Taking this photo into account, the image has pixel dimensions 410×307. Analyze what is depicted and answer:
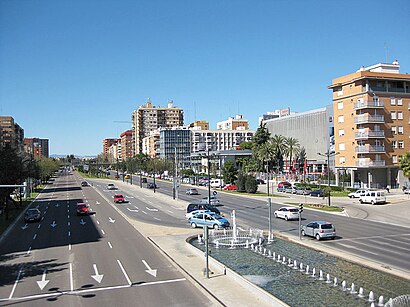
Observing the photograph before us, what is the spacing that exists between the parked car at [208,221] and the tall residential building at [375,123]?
44.7m

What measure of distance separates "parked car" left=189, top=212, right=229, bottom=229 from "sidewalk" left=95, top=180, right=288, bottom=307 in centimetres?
393

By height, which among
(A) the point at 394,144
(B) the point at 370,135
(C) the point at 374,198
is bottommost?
(C) the point at 374,198

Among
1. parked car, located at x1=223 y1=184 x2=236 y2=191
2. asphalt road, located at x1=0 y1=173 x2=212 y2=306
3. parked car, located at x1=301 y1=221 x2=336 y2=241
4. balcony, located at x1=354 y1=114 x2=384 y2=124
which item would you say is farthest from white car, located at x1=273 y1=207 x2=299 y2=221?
parked car, located at x1=223 y1=184 x2=236 y2=191

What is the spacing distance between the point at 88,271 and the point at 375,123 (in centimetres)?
6328

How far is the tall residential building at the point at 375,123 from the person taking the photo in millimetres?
72000

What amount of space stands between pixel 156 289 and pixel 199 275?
2.63 m

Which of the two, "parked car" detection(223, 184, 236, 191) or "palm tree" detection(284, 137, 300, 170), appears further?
"palm tree" detection(284, 137, 300, 170)

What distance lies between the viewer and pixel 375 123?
238 ft

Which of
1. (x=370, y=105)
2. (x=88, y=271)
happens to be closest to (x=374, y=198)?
(x=370, y=105)

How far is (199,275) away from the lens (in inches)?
782

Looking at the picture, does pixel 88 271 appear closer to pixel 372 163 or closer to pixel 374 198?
pixel 374 198

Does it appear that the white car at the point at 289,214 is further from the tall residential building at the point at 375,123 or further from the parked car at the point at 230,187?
the parked car at the point at 230,187

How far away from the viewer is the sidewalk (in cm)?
1584

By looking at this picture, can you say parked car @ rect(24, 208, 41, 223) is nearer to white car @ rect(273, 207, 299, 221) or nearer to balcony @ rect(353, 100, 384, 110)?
white car @ rect(273, 207, 299, 221)
